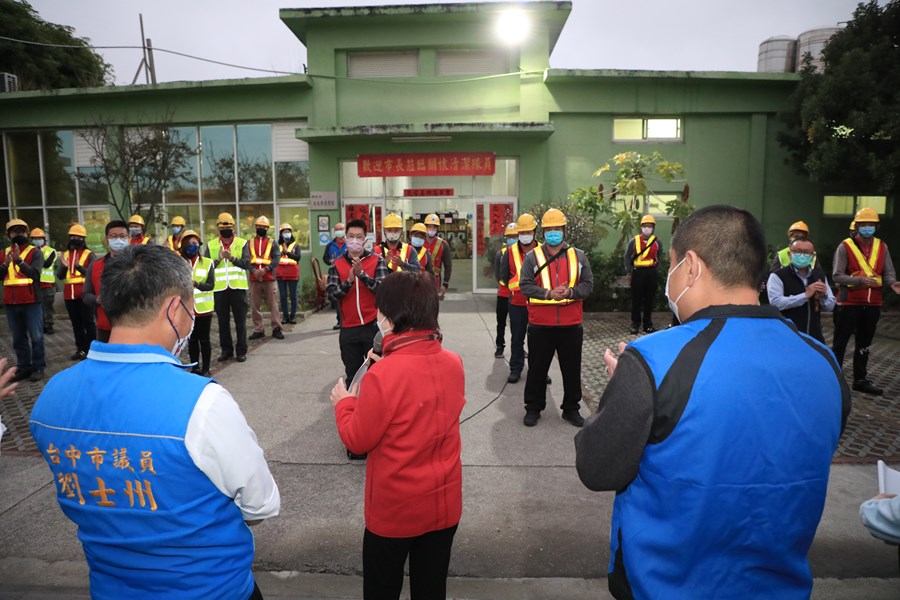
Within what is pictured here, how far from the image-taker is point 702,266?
1.68 meters

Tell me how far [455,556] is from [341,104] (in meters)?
14.4

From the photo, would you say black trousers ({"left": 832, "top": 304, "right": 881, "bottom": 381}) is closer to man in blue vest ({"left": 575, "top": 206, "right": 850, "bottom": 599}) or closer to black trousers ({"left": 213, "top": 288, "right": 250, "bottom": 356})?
man in blue vest ({"left": 575, "top": 206, "right": 850, "bottom": 599})

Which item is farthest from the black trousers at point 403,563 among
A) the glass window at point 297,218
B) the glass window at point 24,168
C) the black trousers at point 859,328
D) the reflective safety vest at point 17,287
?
the glass window at point 24,168

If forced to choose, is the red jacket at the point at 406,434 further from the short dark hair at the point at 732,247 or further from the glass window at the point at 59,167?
the glass window at the point at 59,167

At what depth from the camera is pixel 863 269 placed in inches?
261

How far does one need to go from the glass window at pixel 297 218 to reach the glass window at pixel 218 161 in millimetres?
1570

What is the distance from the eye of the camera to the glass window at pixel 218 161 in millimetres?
16141

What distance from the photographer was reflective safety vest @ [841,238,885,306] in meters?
6.57

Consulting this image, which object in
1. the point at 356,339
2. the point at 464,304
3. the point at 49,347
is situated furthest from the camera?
the point at 464,304

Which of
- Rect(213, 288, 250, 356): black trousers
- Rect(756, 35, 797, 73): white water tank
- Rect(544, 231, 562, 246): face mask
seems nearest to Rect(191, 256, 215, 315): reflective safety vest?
Rect(213, 288, 250, 356): black trousers

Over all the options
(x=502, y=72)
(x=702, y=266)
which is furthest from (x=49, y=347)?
(x=502, y=72)

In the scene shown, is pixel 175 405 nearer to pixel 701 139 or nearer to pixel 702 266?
pixel 702 266

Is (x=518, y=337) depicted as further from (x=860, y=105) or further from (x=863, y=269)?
(x=860, y=105)

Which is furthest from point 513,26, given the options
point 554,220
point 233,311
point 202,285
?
point 202,285
